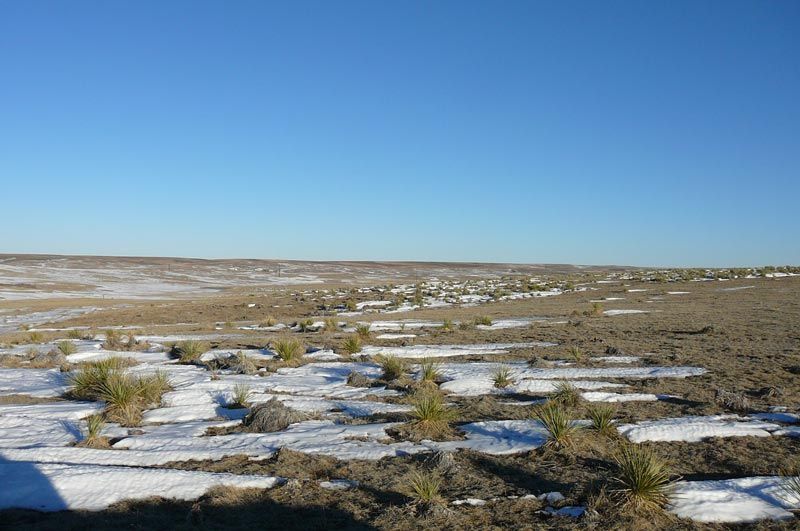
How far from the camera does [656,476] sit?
5.04m

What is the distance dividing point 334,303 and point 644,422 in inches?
1051

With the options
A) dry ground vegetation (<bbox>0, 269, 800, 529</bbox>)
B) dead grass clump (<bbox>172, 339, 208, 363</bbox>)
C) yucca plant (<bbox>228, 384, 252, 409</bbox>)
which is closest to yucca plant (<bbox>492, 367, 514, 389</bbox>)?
dry ground vegetation (<bbox>0, 269, 800, 529</bbox>)

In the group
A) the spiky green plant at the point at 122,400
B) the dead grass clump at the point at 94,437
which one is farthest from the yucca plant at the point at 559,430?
the spiky green plant at the point at 122,400

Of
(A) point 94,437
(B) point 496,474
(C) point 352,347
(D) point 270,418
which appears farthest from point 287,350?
(B) point 496,474

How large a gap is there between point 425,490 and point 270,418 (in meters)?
3.03

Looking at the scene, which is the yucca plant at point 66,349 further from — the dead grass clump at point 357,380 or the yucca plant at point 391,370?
the yucca plant at point 391,370

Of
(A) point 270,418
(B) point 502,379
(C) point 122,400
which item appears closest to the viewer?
(A) point 270,418

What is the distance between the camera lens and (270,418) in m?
7.58

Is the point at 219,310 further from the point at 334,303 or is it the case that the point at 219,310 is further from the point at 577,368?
the point at 577,368

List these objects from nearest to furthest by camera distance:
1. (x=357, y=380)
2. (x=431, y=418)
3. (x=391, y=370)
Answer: (x=431, y=418), (x=357, y=380), (x=391, y=370)

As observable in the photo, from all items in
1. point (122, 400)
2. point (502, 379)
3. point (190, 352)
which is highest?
point (502, 379)

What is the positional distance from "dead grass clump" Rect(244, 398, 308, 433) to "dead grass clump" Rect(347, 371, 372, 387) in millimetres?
2333

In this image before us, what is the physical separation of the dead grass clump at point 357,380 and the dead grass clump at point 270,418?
2.33m

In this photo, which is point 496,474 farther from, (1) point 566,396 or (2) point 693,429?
(1) point 566,396
